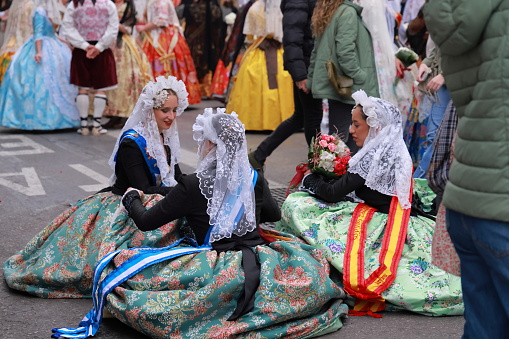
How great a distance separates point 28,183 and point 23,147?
1948 mm

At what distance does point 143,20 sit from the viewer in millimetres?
11242

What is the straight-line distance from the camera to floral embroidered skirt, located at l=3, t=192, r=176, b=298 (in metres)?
4.16

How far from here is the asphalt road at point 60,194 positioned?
3.86m

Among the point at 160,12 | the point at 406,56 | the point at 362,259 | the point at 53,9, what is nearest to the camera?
the point at 362,259

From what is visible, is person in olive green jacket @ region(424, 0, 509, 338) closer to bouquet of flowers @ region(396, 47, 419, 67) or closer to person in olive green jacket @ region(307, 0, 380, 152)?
person in olive green jacket @ region(307, 0, 380, 152)

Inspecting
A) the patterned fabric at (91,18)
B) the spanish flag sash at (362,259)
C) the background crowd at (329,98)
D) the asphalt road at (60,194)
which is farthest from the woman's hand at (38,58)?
the spanish flag sash at (362,259)

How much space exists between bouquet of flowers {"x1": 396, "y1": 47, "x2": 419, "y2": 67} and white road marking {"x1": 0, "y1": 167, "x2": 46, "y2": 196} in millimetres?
3283

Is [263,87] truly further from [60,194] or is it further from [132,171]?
[132,171]

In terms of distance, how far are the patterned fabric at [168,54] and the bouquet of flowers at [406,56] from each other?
4.80 metres

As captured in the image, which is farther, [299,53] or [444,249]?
[299,53]

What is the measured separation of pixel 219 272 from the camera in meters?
3.63

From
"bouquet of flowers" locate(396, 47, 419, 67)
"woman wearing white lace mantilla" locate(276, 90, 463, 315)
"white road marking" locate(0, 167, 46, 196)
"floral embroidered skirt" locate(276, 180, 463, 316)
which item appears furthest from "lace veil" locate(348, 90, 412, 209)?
"white road marking" locate(0, 167, 46, 196)

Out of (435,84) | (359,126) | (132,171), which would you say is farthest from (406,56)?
(132,171)

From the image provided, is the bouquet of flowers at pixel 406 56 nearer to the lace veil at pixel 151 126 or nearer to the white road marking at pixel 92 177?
the white road marking at pixel 92 177
